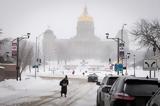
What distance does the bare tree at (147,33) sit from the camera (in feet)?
224

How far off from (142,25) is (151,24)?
1.78 metres

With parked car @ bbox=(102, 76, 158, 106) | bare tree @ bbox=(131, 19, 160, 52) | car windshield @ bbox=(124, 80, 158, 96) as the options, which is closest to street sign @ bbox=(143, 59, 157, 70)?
parked car @ bbox=(102, 76, 158, 106)

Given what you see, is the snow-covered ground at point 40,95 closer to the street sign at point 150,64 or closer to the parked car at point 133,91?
the street sign at point 150,64

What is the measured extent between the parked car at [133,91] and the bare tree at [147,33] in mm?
52633

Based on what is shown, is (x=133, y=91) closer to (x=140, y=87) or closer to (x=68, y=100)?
(x=140, y=87)

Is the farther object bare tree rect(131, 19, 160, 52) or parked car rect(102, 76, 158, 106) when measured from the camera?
bare tree rect(131, 19, 160, 52)

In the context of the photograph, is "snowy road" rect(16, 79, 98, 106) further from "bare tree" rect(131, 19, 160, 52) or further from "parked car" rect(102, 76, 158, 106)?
"bare tree" rect(131, 19, 160, 52)

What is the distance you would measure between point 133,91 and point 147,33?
56.6 m

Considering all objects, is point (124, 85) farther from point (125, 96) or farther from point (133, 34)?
point (133, 34)

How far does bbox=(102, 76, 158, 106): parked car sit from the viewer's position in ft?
45.4

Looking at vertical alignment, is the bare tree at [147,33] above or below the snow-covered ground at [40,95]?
above

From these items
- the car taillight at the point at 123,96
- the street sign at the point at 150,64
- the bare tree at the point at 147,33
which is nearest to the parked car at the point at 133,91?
the car taillight at the point at 123,96

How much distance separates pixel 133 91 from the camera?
14125 millimetres

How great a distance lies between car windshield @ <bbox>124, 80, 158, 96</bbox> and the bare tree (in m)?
52.7
